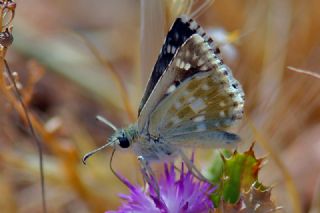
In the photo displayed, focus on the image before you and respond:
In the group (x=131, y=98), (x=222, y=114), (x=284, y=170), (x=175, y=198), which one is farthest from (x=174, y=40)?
(x=131, y=98)

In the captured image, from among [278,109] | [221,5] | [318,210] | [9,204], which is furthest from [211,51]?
[221,5]

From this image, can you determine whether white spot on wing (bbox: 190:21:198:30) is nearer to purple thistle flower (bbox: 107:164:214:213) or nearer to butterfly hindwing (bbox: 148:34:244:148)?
butterfly hindwing (bbox: 148:34:244:148)

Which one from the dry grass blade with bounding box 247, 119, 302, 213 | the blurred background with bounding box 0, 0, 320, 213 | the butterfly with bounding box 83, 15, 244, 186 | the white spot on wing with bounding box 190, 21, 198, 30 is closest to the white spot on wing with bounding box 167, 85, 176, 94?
the butterfly with bounding box 83, 15, 244, 186

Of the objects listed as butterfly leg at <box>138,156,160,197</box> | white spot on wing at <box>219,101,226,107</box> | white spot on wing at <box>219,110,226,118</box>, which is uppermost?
white spot on wing at <box>219,101,226,107</box>

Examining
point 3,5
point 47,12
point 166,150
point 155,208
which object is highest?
point 47,12

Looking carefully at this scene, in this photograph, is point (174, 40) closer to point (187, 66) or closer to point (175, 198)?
point (187, 66)

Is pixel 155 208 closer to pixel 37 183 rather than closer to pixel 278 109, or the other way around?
pixel 278 109
